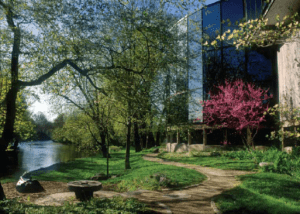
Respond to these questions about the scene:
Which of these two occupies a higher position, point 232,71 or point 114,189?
point 232,71

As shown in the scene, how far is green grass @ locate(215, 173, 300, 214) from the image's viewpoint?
19.6ft

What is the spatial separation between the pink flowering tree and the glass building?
0.93 metres

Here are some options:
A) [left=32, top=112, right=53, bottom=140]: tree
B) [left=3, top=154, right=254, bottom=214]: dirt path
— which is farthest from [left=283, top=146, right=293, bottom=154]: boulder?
[left=32, top=112, right=53, bottom=140]: tree

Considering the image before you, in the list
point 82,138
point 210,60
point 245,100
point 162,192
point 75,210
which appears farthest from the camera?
point 210,60

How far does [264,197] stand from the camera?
6871mm

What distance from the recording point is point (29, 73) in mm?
10766

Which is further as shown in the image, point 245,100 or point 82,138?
point 82,138

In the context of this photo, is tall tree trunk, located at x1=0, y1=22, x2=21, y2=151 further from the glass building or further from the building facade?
the glass building

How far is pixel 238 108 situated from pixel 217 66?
6711mm

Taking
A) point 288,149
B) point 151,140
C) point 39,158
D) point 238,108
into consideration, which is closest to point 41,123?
point 39,158

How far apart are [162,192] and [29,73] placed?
7.32 metres

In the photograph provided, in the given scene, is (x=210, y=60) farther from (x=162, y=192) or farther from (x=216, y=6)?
(x=162, y=192)

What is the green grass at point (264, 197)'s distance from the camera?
5969 millimetres

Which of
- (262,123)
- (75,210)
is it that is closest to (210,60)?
(262,123)
